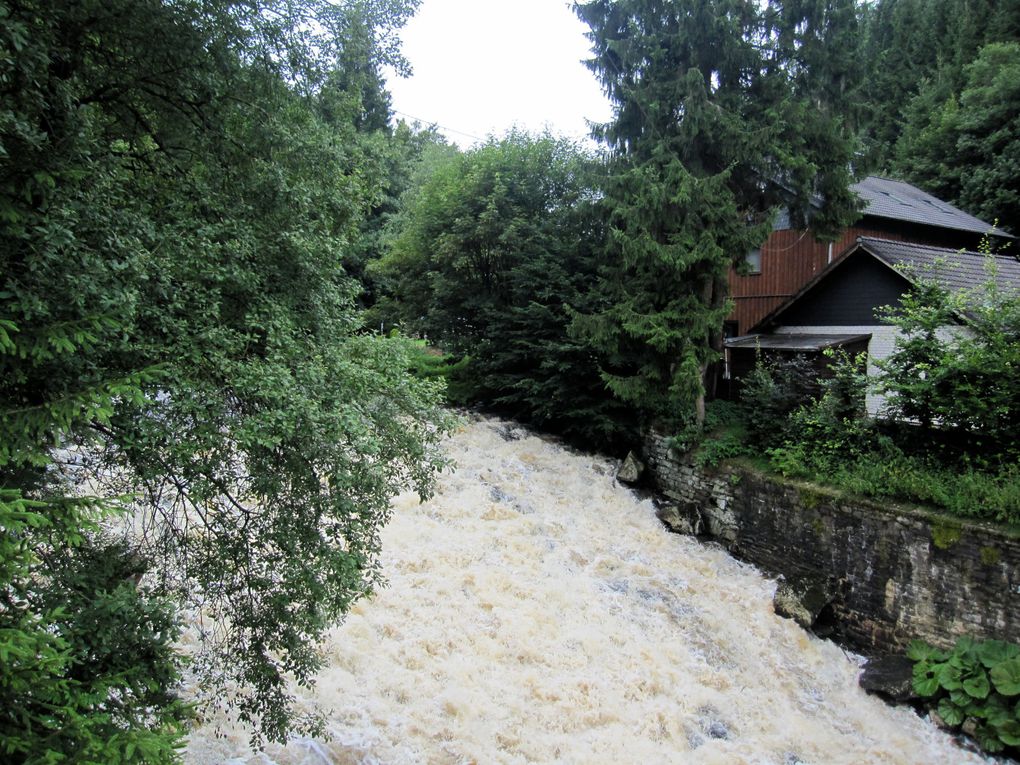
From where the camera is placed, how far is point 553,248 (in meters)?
16.6

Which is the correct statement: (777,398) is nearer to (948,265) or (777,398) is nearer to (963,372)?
(963,372)

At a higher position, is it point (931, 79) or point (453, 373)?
point (931, 79)

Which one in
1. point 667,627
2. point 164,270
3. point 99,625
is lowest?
point 667,627

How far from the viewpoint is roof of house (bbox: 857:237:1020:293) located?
12375 millimetres

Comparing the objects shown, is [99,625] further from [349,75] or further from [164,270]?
[349,75]

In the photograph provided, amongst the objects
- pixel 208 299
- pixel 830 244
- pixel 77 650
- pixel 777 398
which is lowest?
pixel 77 650

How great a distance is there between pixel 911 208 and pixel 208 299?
2137 cm

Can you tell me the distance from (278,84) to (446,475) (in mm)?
9063

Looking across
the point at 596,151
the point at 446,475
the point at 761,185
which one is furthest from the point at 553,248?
the point at 446,475

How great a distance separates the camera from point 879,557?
32.1 feet

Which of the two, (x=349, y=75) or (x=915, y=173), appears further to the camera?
(x=915, y=173)

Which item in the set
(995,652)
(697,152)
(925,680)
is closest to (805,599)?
(925,680)

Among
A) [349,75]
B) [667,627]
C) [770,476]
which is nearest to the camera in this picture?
[349,75]

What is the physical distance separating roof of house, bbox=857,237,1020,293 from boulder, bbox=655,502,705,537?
604cm
